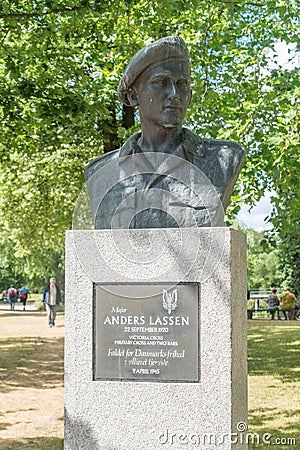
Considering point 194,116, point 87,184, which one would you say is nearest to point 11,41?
point 194,116

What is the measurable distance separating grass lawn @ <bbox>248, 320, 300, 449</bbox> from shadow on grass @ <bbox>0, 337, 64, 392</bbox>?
3.48 meters

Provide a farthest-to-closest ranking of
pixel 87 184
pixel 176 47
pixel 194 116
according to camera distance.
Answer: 1. pixel 194 116
2. pixel 87 184
3. pixel 176 47

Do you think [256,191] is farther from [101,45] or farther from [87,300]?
[87,300]

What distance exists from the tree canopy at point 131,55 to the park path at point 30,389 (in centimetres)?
394

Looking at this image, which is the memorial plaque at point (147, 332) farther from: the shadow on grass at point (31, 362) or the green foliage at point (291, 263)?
the green foliage at point (291, 263)

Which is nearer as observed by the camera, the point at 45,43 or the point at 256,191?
the point at 256,191

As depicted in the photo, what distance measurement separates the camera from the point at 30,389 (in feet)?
38.3

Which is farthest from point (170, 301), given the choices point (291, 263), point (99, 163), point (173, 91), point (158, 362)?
point (291, 263)

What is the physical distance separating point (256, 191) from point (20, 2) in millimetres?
4838

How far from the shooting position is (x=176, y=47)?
17.4ft

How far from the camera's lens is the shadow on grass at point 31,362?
40.8 feet

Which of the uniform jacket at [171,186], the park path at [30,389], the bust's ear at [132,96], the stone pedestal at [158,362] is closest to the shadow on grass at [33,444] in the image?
the park path at [30,389]

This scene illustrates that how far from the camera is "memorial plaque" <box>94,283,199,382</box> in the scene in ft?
16.3

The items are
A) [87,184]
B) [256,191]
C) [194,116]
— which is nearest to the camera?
[87,184]
